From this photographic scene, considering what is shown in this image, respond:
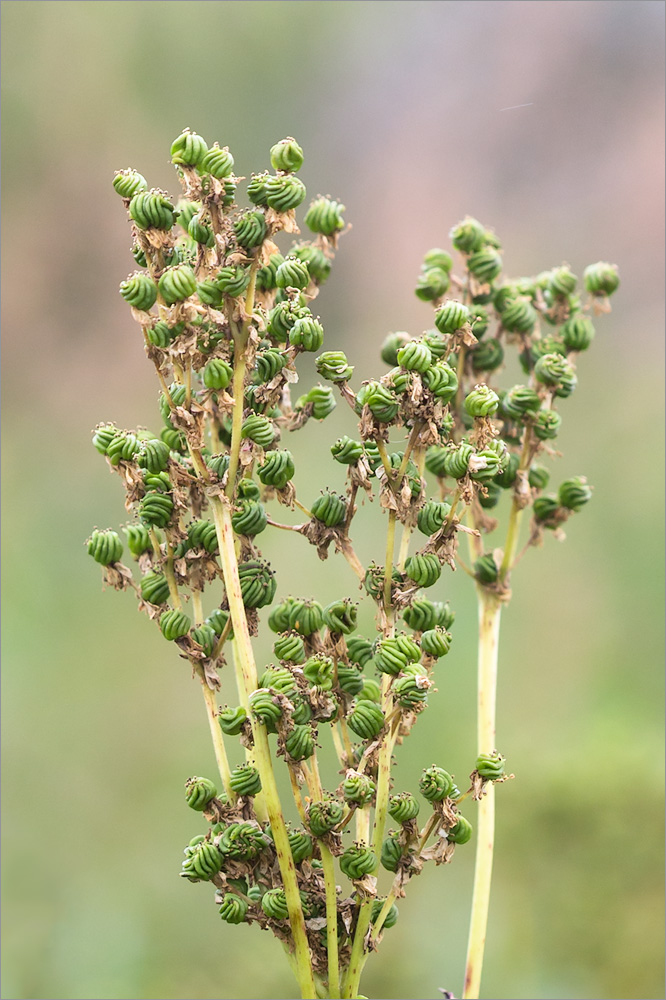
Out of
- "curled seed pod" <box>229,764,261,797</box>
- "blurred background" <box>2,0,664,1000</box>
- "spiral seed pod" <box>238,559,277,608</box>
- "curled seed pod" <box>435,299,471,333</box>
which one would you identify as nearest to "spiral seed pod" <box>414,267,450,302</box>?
"curled seed pod" <box>435,299,471,333</box>

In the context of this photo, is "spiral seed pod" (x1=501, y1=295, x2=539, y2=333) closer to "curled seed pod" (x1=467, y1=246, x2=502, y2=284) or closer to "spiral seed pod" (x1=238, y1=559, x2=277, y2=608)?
"curled seed pod" (x1=467, y1=246, x2=502, y2=284)

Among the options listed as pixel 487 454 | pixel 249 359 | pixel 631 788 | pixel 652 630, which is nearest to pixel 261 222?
pixel 249 359

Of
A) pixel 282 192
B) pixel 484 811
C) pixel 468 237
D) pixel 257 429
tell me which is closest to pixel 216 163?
pixel 282 192

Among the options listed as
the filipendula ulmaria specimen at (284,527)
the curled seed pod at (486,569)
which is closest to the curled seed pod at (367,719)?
the filipendula ulmaria specimen at (284,527)

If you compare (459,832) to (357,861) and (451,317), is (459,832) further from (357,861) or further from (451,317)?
(451,317)

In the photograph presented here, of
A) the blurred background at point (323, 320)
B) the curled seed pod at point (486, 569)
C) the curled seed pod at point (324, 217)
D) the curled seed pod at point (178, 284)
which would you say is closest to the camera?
the curled seed pod at point (178, 284)

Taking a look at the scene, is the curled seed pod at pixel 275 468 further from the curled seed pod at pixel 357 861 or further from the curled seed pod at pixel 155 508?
the curled seed pod at pixel 357 861

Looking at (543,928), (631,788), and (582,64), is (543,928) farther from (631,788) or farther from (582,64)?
(582,64)
